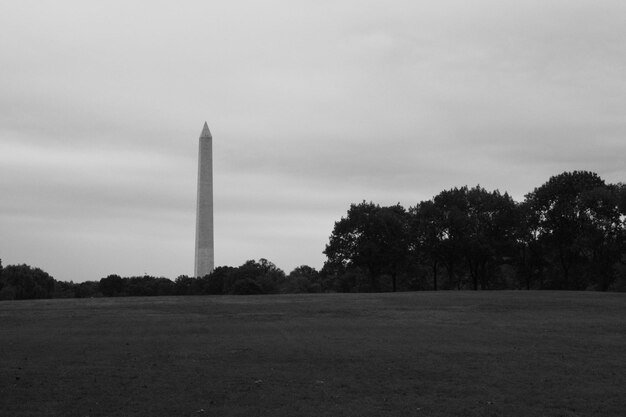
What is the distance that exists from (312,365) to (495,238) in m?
74.2

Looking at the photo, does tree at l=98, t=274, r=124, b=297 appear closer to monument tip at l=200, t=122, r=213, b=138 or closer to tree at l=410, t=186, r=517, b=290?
monument tip at l=200, t=122, r=213, b=138

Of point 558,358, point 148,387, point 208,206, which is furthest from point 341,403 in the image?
point 208,206

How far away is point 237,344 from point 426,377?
959 cm

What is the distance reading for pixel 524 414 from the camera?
1495cm

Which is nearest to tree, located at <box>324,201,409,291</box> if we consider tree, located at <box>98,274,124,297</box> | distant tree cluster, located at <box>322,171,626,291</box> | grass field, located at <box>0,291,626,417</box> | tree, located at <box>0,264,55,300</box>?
distant tree cluster, located at <box>322,171,626,291</box>

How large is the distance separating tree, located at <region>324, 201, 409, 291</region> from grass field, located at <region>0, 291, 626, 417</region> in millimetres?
51415

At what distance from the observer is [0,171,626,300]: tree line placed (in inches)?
3430

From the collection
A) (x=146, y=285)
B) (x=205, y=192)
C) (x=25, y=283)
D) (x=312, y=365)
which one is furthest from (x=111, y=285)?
(x=312, y=365)

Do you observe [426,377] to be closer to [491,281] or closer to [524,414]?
[524,414]

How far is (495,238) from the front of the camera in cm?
9219

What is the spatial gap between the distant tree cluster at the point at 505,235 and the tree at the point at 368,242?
13 centimetres

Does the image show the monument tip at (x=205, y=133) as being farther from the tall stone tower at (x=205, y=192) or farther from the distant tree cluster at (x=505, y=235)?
the distant tree cluster at (x=505, y=235)

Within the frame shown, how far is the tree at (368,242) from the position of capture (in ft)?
307

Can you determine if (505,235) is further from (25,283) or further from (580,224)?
(25,283)
